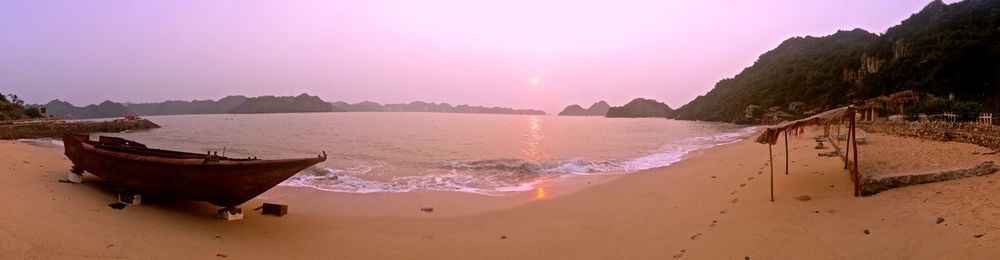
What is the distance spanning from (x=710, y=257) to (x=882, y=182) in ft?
13.8

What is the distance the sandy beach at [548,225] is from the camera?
552 cm

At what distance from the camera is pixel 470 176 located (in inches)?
634

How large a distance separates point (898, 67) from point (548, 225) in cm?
6813

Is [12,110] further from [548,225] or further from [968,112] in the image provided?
[968,112]

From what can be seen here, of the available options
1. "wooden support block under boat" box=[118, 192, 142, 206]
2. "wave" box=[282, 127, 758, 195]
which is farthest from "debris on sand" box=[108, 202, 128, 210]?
"wave" box=[282, 127, 758, 195]

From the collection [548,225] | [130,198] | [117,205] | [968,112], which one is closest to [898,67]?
[968,112]

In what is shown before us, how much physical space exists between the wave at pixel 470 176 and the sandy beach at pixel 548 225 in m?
2.61

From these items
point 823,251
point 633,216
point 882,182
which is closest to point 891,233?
point 823,251

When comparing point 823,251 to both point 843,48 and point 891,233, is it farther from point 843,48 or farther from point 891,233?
point 843,48

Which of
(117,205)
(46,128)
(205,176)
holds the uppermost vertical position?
(46,128)

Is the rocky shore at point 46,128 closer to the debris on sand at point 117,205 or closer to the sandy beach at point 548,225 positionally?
the debris on sand at point 117,205

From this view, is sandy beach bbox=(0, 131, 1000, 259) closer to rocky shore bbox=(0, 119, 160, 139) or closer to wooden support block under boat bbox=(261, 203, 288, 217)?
wooden support block under boat bbox=(261, 203, 288, 217)

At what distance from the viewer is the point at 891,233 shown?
579 cm

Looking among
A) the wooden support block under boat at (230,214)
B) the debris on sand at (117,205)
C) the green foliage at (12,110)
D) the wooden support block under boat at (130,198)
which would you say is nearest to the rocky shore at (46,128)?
the green foliage at (12,110)
